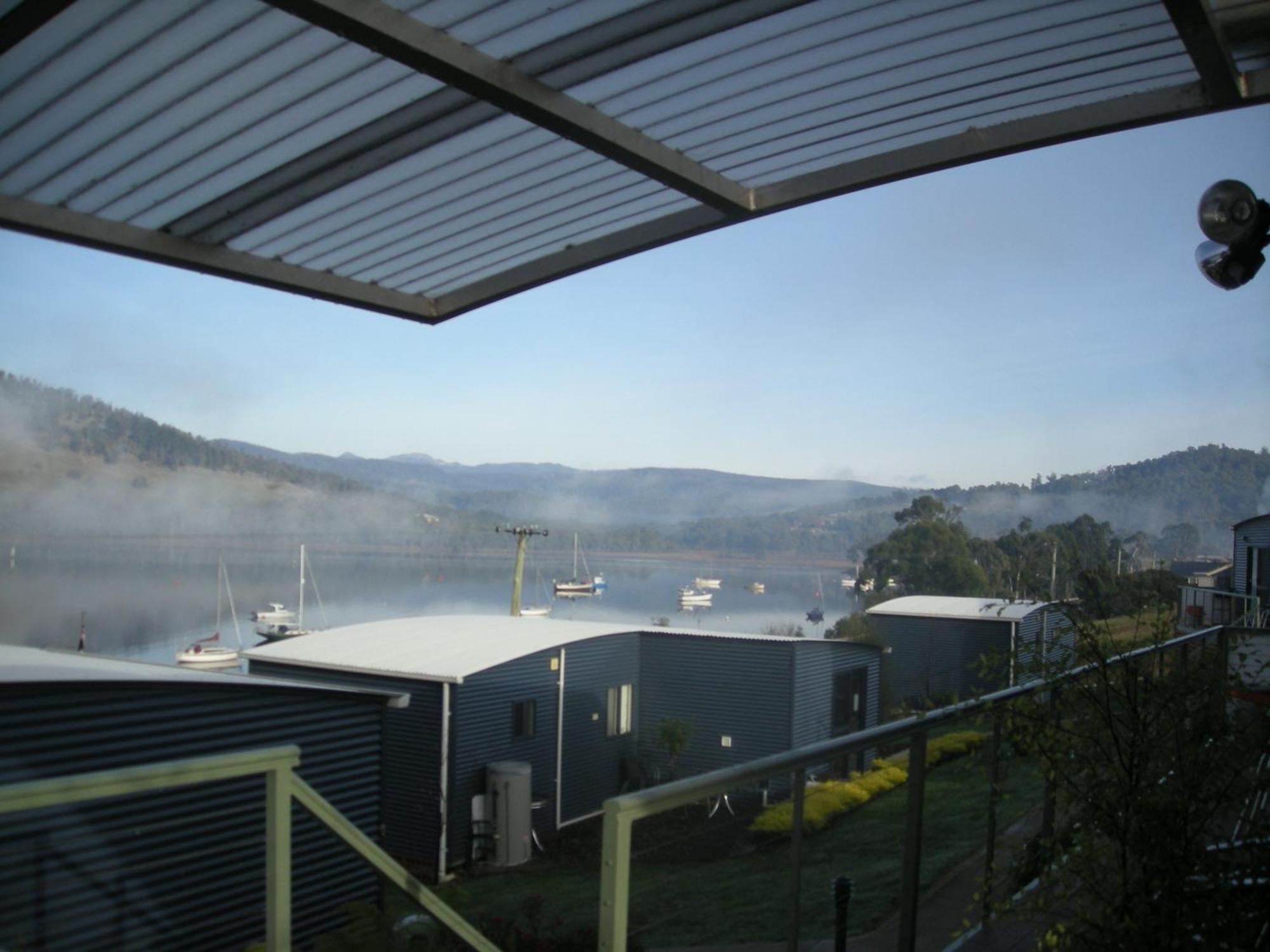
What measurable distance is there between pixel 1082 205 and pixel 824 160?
10718 cm

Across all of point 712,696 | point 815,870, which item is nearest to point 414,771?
point 712,696

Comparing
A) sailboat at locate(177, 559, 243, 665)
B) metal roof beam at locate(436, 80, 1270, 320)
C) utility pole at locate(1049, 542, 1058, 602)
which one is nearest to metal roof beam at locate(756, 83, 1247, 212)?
metal roof beam at locate(436, 80, 1270, 320)

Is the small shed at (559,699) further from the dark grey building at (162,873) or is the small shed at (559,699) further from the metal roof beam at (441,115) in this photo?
Result: the metal roof beam at (441,115)

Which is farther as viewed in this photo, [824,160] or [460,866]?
[460,866]

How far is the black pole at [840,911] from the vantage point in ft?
7.36

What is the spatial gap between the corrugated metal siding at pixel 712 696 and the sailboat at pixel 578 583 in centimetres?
5755

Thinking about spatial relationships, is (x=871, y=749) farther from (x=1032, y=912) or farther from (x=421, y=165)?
(x=421, y=165)

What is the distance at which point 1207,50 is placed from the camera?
8.88ft

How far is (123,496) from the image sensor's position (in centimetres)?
8175

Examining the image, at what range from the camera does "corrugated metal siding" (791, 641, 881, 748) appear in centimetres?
1823

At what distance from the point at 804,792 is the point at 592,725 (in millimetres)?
15844

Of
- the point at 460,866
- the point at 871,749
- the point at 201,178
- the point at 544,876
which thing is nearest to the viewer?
the point at 871,749

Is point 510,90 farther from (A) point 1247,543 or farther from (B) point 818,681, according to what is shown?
(B) point 818,681

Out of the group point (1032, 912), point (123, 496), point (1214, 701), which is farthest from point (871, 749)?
point (123, 496)
